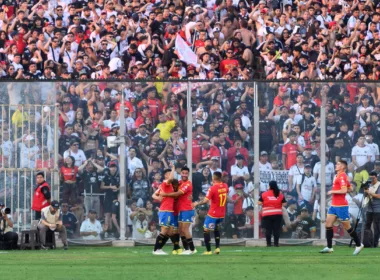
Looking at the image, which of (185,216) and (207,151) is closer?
(185,216)

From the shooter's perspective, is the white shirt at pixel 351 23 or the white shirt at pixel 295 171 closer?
the white shirt at pixel 295 171

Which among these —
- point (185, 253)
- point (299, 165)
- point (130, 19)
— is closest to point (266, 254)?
point (185, 253)

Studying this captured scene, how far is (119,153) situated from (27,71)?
3638 millimetres

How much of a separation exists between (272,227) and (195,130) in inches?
120

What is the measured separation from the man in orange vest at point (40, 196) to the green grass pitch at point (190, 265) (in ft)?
6.32

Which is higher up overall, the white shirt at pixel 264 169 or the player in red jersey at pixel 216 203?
the white shirt at pixel 264 169

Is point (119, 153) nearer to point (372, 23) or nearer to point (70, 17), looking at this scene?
point (70, 17)

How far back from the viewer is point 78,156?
30219 millimetres

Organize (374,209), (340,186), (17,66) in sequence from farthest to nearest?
(17,66) < (374,209) < (340,186)

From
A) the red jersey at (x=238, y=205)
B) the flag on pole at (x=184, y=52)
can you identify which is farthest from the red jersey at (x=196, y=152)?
the flag on pole at (x=184, y=52)

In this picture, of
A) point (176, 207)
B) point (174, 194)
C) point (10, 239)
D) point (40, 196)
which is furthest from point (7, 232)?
point (174, 194)

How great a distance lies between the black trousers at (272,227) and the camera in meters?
29.7

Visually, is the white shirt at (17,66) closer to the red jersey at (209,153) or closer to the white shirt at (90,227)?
the white shirt at (90,227)

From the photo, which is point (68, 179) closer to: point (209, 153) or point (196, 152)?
point (196, 152)
